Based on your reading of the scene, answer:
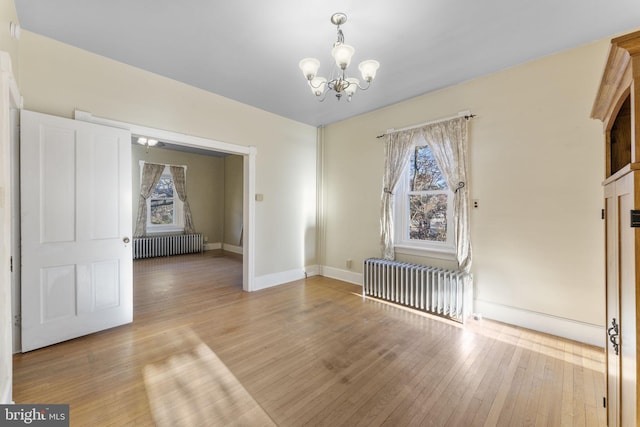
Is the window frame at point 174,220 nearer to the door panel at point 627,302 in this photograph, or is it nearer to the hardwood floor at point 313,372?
the hardwood floor at point 313,372

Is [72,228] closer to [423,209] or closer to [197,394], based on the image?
[197,394]

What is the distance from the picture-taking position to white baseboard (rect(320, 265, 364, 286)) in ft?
15.8

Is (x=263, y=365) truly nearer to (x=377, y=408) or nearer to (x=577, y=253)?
(x=377, y=408)

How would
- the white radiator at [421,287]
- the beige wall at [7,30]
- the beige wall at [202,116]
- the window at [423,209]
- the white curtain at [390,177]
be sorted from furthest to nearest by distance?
the white curtain at [390,177], the window at [423,209], the white radiator at [421,287], the beige wall at [202,116], the beige wall at [7,30]

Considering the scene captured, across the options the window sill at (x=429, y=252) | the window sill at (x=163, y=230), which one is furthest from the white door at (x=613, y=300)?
the window sill at (x=163, y=230)

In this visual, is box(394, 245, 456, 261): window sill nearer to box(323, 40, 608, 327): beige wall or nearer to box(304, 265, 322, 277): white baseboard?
box(323, 40, 608, 327): beige wall

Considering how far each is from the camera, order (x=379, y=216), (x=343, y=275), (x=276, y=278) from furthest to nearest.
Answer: (x=343, y=275)
(x=276, y=278)
(x=379, y=216)

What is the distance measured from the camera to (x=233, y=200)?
8531 millimetres

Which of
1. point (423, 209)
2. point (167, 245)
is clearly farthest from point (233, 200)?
point (423, 209)

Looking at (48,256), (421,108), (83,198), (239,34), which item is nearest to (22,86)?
(83,198)

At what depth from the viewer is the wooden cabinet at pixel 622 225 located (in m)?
0.89

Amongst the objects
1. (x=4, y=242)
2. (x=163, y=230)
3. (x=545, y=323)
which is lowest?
(x=545, y=323)

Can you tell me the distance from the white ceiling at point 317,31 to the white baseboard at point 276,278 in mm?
3102

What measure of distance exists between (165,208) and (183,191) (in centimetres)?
69
